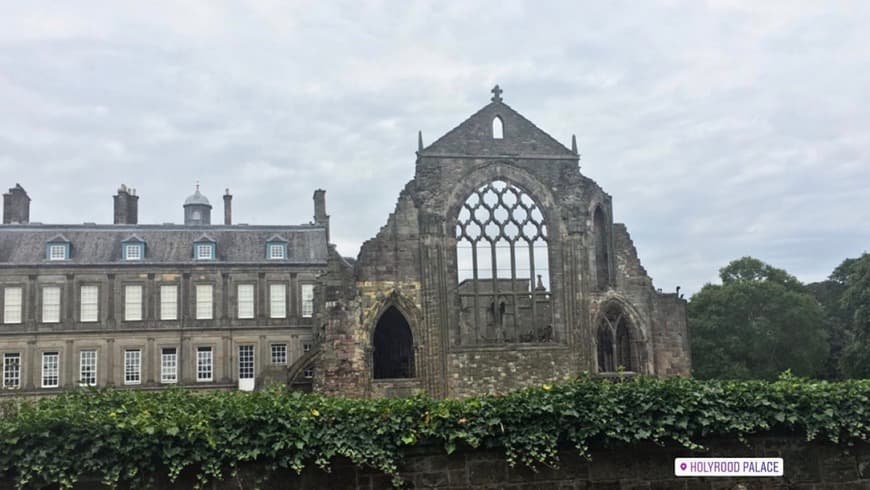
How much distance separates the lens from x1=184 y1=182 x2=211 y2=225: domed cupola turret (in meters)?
50.7

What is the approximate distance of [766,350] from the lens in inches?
1796

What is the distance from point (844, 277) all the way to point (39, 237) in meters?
51.0

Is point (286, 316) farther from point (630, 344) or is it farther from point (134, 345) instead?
point (630, 344)

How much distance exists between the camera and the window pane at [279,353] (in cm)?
4125

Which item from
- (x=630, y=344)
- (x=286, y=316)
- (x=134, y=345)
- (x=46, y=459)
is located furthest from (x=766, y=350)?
(x=46, y=459)

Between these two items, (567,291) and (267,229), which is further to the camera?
(267,229)

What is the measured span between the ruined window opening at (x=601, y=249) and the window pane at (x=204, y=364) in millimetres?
23331

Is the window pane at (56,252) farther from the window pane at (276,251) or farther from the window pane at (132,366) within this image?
the window pane at (276,251)

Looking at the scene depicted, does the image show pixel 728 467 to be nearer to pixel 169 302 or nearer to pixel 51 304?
pixel 169 302

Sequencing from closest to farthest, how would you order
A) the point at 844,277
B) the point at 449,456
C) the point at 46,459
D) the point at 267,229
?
1. the point at 46,459
2. the point at 449,456
3. the point at 267,229
4. the point at 844,277

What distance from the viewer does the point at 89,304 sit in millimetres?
39906

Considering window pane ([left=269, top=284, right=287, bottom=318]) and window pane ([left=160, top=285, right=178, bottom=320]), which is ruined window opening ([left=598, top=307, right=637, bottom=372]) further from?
window pane ([left=160, top=285, right=178, bottom=320])

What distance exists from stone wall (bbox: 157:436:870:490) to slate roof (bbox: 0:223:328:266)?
33805 millimetres

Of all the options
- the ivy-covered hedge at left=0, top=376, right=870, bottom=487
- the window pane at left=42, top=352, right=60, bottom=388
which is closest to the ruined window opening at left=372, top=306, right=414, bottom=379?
the ivy-covered hedge at left=0, top=376, right=870, bottom=487
